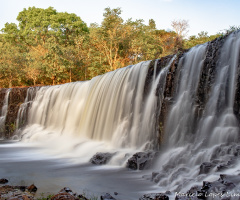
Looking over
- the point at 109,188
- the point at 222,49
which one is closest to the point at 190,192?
the point at 109,188

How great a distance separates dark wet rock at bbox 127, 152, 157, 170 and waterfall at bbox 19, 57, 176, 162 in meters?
1.16

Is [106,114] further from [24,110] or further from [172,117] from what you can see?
[24,110]

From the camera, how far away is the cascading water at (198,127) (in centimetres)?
623

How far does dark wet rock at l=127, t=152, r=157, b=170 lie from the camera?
7.96m

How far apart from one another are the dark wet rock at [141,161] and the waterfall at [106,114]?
116 centimetres

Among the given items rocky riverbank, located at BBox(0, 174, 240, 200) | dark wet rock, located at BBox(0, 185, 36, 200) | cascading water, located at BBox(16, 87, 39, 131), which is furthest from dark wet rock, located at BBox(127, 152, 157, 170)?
cascading water, located at BBox(16, 87, 39, 131)

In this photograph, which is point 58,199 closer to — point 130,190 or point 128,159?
point 130,190

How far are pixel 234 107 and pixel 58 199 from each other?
4988 millimetres

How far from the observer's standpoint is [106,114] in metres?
12.1

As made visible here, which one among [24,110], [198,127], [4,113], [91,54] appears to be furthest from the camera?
[91,54]

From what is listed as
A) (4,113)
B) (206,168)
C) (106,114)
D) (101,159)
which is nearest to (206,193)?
(206,168)

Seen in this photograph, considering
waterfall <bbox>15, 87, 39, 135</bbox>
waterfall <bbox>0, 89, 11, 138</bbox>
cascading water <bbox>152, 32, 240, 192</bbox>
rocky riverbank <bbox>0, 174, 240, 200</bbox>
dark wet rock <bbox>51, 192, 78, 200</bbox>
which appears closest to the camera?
rocky riverbank <bbox>0, 174, 240, 200</bbox>

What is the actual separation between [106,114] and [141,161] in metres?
4.42

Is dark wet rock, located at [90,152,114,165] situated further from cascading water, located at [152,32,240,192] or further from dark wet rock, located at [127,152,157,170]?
cascading water, located at [152,32,240,192]
